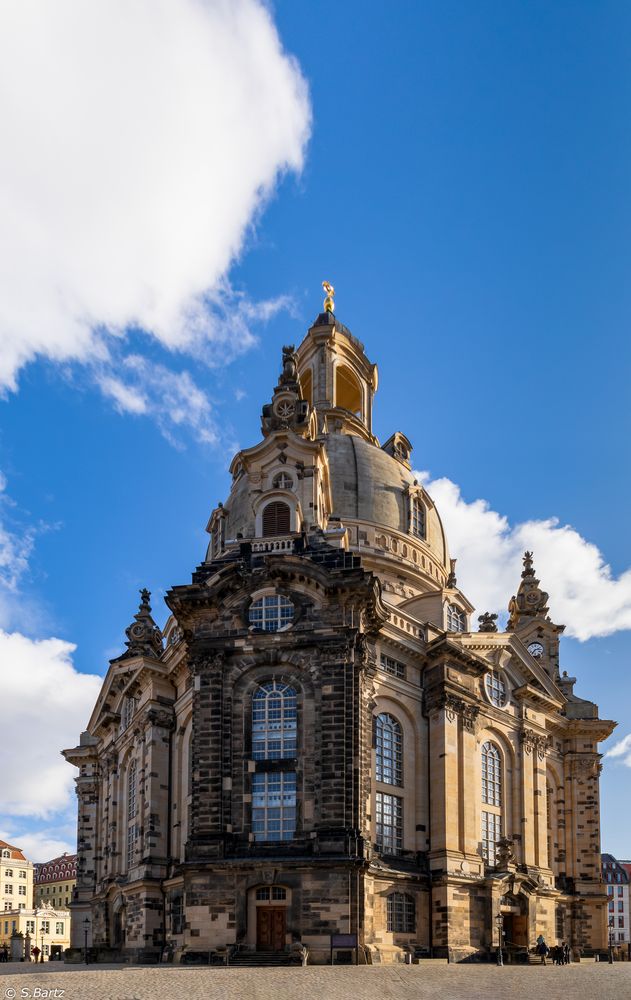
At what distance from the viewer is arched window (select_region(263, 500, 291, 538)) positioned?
193 feet

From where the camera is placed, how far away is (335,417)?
8156cm

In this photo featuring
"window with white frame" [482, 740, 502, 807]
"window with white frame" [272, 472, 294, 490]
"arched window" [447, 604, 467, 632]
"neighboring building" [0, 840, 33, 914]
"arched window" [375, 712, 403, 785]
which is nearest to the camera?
"arched window" [375, 712, 403, 785]

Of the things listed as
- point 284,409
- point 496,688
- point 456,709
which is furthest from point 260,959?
point 284,409

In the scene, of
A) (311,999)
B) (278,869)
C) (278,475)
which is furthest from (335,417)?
(311,999)

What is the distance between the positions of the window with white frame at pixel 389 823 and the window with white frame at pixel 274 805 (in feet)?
20.0

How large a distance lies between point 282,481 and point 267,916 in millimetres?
24069

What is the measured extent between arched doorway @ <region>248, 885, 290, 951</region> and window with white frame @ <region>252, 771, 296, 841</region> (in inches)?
101

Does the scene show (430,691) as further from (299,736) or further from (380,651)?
(299,736)

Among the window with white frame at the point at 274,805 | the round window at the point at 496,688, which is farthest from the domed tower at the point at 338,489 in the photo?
the window with white frame at the point at 274,805

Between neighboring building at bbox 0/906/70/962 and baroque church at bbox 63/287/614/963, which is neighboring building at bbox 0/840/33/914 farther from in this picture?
baroque church at bbox 63/287/614/963

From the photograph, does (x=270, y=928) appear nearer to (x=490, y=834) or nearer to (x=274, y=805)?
(x=274, y=805)

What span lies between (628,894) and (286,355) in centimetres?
11774

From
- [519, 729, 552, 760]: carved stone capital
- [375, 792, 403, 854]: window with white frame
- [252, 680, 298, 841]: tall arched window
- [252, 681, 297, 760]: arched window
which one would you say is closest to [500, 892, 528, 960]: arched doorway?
[375, 792, 403, 854]: window with white frame

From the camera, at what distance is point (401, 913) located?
53750 millimetres
